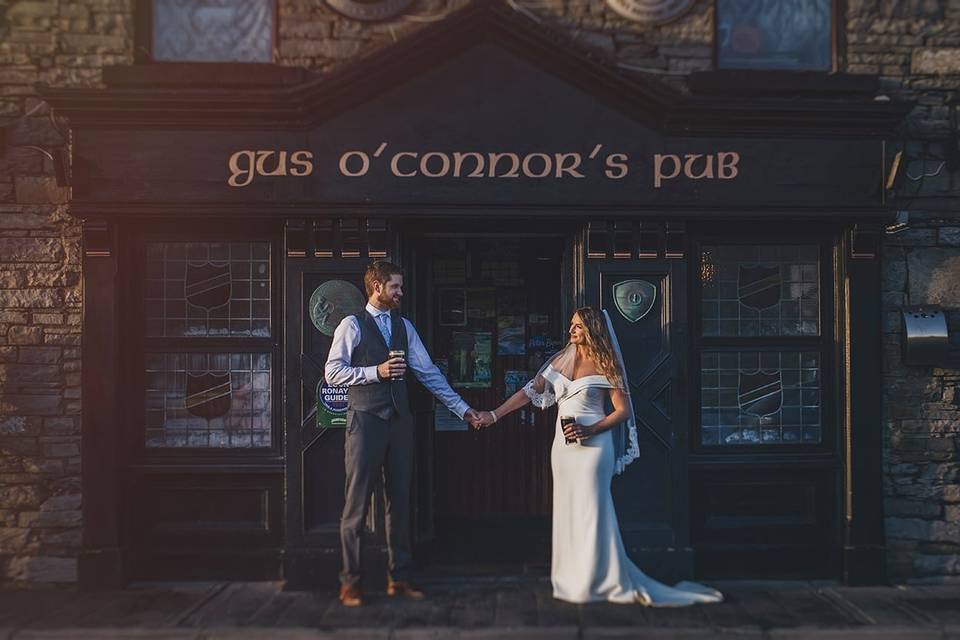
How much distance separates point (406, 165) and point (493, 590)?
3.20 meters

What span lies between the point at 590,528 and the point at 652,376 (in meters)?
1.29

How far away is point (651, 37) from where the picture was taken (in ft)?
20.1

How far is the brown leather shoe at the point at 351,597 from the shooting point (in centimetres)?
530

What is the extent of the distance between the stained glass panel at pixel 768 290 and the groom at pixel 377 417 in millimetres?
2314

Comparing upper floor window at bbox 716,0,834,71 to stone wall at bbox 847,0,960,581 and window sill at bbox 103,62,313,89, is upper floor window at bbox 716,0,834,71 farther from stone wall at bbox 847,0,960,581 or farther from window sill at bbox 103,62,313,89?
window sill at bbox 103,62,313,89

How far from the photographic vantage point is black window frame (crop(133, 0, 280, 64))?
6035 millimetres

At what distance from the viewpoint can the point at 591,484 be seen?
5.28 metres

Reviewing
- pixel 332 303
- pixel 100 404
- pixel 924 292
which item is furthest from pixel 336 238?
pixel 924 292

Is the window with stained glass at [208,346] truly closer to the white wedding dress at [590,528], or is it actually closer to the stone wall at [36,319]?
the stone wall at [36,319]

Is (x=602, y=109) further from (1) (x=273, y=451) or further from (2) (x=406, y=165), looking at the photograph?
(1) (x=273, y=451)

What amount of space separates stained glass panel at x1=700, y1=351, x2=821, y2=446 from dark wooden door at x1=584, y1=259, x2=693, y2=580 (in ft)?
1.38

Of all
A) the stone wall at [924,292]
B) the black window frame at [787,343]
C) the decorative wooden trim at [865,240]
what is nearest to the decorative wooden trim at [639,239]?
the black window frame at [787,343]

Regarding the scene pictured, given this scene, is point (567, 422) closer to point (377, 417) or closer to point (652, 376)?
point (652, 376)

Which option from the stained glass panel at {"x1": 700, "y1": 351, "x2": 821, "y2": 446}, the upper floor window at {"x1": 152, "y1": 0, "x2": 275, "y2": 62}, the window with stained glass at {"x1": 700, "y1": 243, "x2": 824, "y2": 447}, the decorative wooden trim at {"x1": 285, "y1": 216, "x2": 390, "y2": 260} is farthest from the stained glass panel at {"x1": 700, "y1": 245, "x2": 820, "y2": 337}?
the upper floor window at {"x1": 152, "y1": 0, "x2": 275, "y2": 62}
